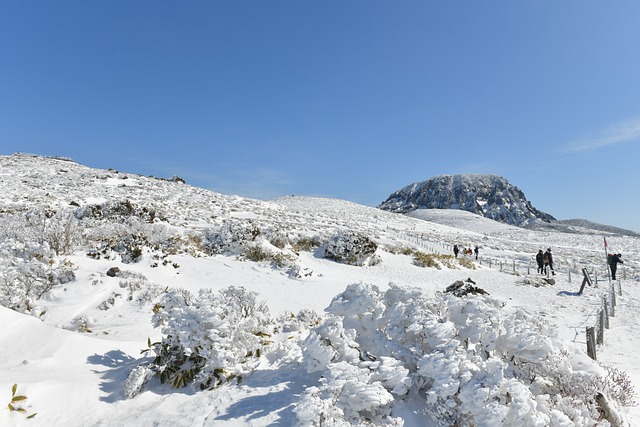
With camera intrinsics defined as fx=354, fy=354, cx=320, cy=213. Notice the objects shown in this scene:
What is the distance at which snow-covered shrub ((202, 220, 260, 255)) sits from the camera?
59.3 feet

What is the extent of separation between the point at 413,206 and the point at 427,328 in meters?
151

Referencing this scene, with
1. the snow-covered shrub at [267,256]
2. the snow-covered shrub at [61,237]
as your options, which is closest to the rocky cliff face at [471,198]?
the snow-covered shrub at [267,256]

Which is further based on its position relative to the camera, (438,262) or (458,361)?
(438,262)

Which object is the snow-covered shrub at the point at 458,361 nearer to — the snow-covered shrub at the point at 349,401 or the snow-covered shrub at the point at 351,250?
the snow-covered shrub at the point at 349,401

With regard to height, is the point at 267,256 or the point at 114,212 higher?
the point at 114,212

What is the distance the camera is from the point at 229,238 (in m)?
18.5

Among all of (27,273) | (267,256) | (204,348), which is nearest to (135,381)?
(204,348)

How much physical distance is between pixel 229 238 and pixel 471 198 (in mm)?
150692

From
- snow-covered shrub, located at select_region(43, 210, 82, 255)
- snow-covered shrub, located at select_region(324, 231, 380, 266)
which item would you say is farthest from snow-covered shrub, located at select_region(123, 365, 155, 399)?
snow-covered shrub, located at select_region(324, 231, 380, 266)

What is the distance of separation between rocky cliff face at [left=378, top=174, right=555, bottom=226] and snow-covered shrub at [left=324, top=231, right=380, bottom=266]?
120701mm

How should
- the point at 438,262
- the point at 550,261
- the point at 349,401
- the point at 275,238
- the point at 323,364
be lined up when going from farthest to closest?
the point at 438,262, the point at 550,261, the point at 275,238, the point at 323,364, the point at 349,401

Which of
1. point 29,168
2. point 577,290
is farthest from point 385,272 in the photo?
point 29,168

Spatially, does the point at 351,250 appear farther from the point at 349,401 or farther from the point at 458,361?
the point at 349,401

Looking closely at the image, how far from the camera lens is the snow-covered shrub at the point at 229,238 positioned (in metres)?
18.1
